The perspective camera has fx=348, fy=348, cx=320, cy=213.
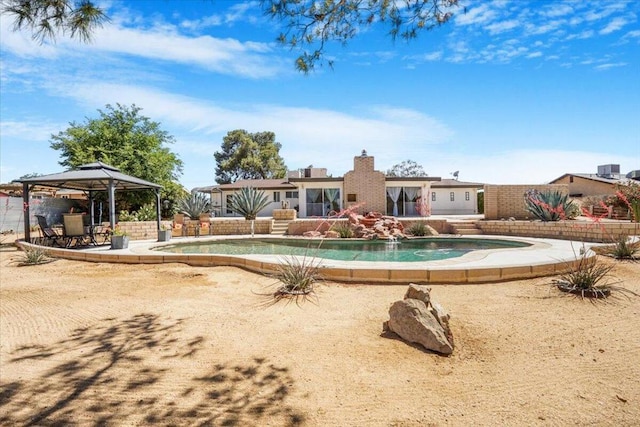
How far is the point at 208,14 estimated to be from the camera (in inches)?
203

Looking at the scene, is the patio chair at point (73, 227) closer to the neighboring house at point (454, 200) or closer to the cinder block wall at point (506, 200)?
the cinder block wall at point (506, 200)

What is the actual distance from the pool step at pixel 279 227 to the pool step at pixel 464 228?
7913 mm

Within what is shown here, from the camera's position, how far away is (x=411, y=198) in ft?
78.2

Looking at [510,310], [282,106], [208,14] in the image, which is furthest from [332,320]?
[282,106]

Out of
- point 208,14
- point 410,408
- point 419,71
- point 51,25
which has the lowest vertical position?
point 410,408

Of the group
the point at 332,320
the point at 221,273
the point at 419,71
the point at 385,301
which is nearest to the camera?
the point at 332,320

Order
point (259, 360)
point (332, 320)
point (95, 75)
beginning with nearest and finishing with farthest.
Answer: point (259, 360)
point (332, 320)
point (95, 75)

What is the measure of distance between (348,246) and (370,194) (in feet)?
33.6

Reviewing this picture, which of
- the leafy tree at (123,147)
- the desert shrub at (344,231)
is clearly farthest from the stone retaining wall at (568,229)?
the leafy tree at (123,147)

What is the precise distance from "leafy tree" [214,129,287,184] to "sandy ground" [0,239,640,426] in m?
37.8

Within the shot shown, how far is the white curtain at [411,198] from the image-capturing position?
23.8 meters

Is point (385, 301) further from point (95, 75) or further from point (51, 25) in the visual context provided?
point (95, 75)

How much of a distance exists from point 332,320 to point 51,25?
487cm

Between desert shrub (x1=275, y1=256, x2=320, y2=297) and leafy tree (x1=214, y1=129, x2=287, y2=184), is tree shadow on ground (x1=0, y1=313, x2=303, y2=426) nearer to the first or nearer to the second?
desert shrub (x1=275, y1=256, x2=320, y2=297)
